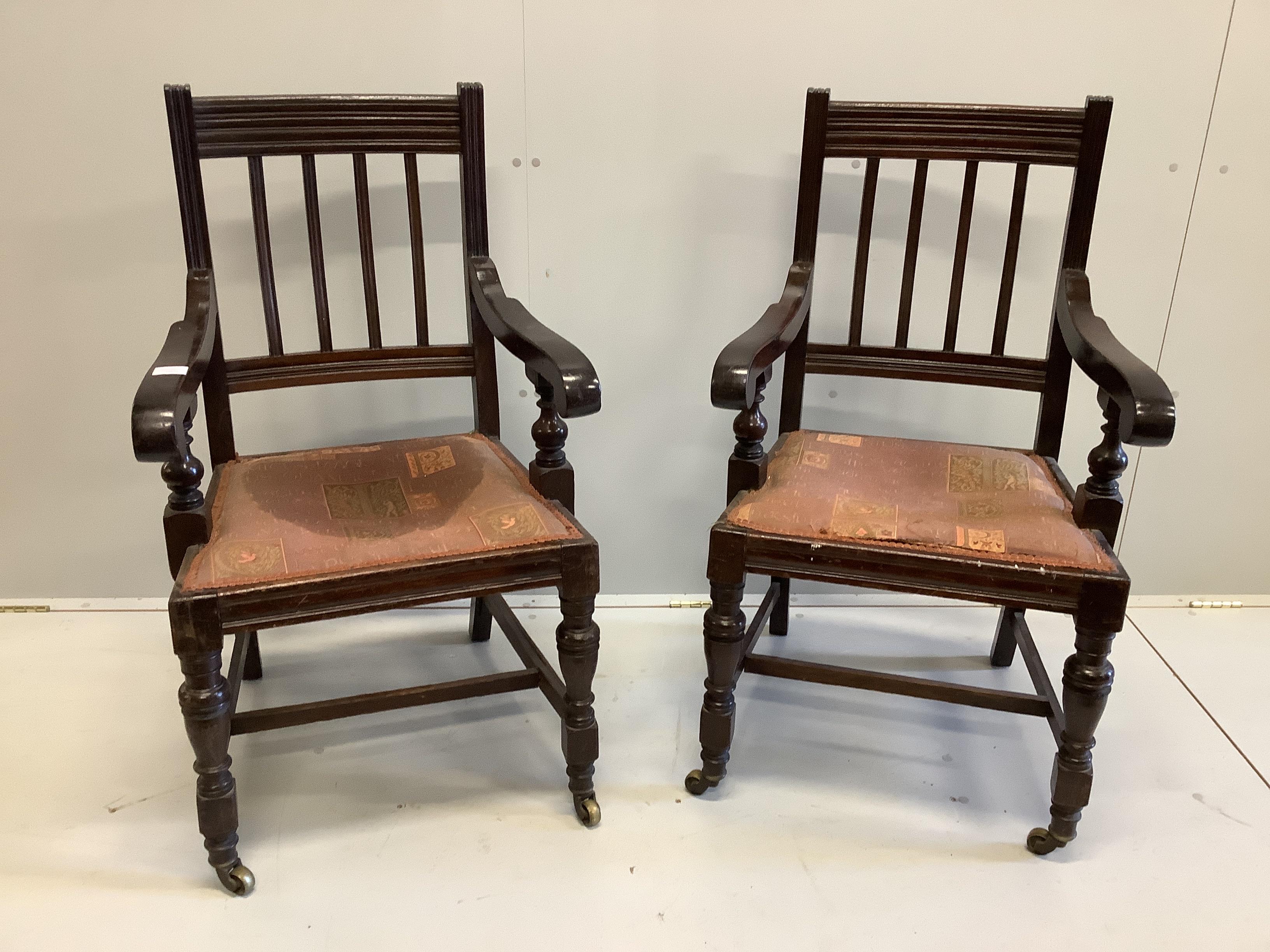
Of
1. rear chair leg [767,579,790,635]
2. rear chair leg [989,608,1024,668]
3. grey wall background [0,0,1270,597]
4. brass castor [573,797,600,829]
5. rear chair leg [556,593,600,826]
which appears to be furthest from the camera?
rear chair leg [767,579,790,635]

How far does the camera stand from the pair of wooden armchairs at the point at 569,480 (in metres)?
1.32

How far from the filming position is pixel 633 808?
1.58 metres

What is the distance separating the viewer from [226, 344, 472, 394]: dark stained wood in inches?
63.0

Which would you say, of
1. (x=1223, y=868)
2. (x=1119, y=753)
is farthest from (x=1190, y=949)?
(x=1119, y=753)

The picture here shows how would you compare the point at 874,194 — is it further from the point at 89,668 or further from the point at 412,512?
the point at 89,668

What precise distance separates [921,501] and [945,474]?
0.39 feet

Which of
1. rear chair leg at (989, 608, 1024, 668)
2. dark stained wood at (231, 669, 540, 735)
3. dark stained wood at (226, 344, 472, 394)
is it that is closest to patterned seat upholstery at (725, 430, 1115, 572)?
rear chair leg at (989, 608, 1024, 668)

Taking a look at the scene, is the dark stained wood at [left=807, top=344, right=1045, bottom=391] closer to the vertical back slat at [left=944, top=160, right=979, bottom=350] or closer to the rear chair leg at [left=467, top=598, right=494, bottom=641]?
the vertical back slat at [left=944, top=160, right=979, bottom=350]

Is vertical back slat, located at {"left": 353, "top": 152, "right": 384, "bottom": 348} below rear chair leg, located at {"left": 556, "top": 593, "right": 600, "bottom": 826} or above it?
above

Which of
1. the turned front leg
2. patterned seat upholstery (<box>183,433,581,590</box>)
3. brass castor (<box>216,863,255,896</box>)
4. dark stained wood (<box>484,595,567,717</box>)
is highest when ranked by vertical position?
the turned front leg

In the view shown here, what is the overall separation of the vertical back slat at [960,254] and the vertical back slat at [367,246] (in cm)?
96

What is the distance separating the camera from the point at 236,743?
173 centimetres

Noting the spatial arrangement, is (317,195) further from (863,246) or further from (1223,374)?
(1223,374)

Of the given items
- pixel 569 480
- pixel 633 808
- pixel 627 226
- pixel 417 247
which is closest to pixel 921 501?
pixel 569 480
